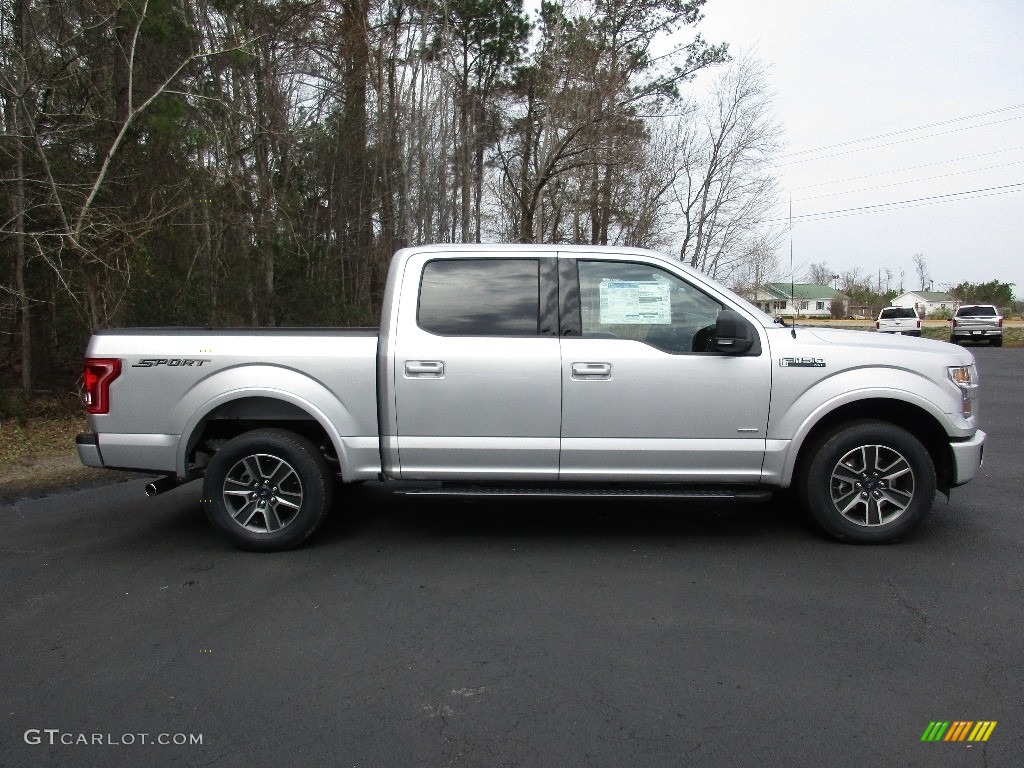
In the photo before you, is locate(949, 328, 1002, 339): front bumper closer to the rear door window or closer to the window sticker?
the window sticker

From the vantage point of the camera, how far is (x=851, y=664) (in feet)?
11.3

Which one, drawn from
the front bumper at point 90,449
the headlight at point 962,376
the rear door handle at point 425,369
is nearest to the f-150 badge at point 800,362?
the headlight at point 962,376

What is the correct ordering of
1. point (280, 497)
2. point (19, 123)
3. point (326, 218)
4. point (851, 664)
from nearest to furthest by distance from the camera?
point (851, 664) < point (280, 497) < point (19, 123) < point (326, 218)

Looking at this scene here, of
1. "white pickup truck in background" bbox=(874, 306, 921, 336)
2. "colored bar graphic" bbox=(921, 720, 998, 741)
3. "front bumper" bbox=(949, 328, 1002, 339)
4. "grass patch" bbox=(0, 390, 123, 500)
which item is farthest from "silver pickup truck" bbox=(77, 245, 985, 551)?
"white pickup truck in background" bbox=(874, 306, 921, 336)

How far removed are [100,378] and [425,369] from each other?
2122 millimetres

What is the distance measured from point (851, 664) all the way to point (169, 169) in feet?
39.2

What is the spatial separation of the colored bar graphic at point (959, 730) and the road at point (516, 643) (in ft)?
0.13

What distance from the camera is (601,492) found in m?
4.88

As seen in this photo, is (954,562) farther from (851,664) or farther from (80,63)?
(80,63)

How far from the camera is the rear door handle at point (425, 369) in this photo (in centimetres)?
489

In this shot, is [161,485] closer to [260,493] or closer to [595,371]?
[260,493]

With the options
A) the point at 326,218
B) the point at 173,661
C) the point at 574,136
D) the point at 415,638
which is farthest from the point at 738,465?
the point at 326,218

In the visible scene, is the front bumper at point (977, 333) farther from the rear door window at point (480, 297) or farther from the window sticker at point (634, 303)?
the rear door window at point (480, 297)

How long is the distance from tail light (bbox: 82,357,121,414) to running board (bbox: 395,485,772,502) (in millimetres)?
1994
